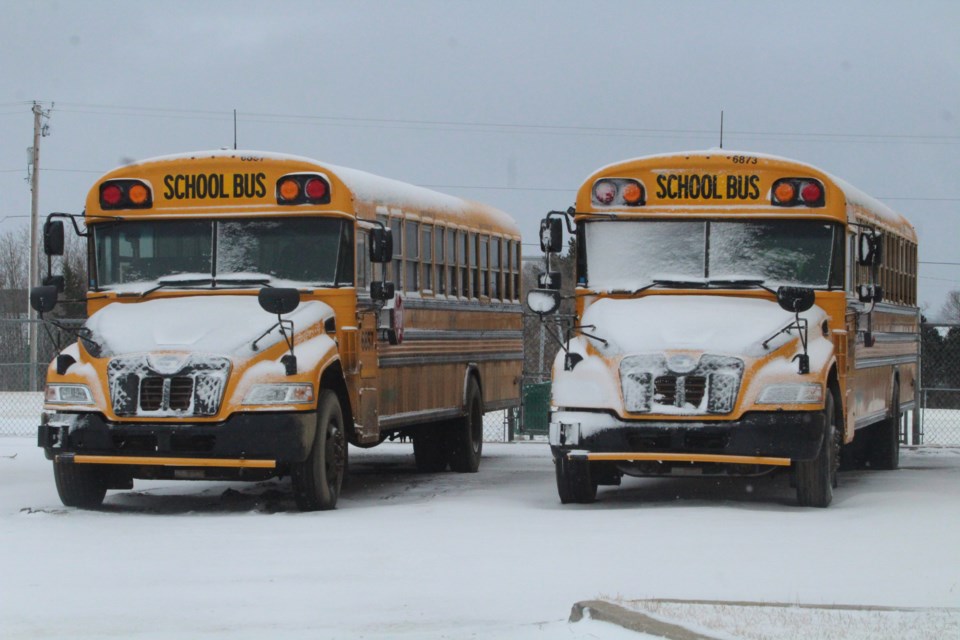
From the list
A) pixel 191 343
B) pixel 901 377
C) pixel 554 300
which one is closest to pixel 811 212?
pixel 554 300

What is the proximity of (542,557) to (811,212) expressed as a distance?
4.72m

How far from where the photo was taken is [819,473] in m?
12.8

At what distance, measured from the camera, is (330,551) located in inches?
398

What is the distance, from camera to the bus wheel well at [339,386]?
43.0 feet

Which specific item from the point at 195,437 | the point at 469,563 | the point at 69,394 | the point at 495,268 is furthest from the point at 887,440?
the point at 469,563

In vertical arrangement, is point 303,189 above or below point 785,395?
above

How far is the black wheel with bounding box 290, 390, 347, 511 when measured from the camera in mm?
12586

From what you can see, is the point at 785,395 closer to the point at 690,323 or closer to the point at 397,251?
the point at 690,323

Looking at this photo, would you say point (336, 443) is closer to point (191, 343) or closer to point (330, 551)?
point (191, 343)

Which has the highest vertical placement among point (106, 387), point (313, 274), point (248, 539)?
point (313, 274)

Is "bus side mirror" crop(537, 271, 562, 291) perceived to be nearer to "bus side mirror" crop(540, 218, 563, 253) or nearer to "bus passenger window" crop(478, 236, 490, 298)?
"bus side mirror" crop(540, 218, 563, 253)

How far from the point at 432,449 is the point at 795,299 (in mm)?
5875

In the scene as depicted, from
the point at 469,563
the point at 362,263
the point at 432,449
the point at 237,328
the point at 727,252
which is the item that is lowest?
the point at 432,449

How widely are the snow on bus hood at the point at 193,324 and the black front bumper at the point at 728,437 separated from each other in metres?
2.37
